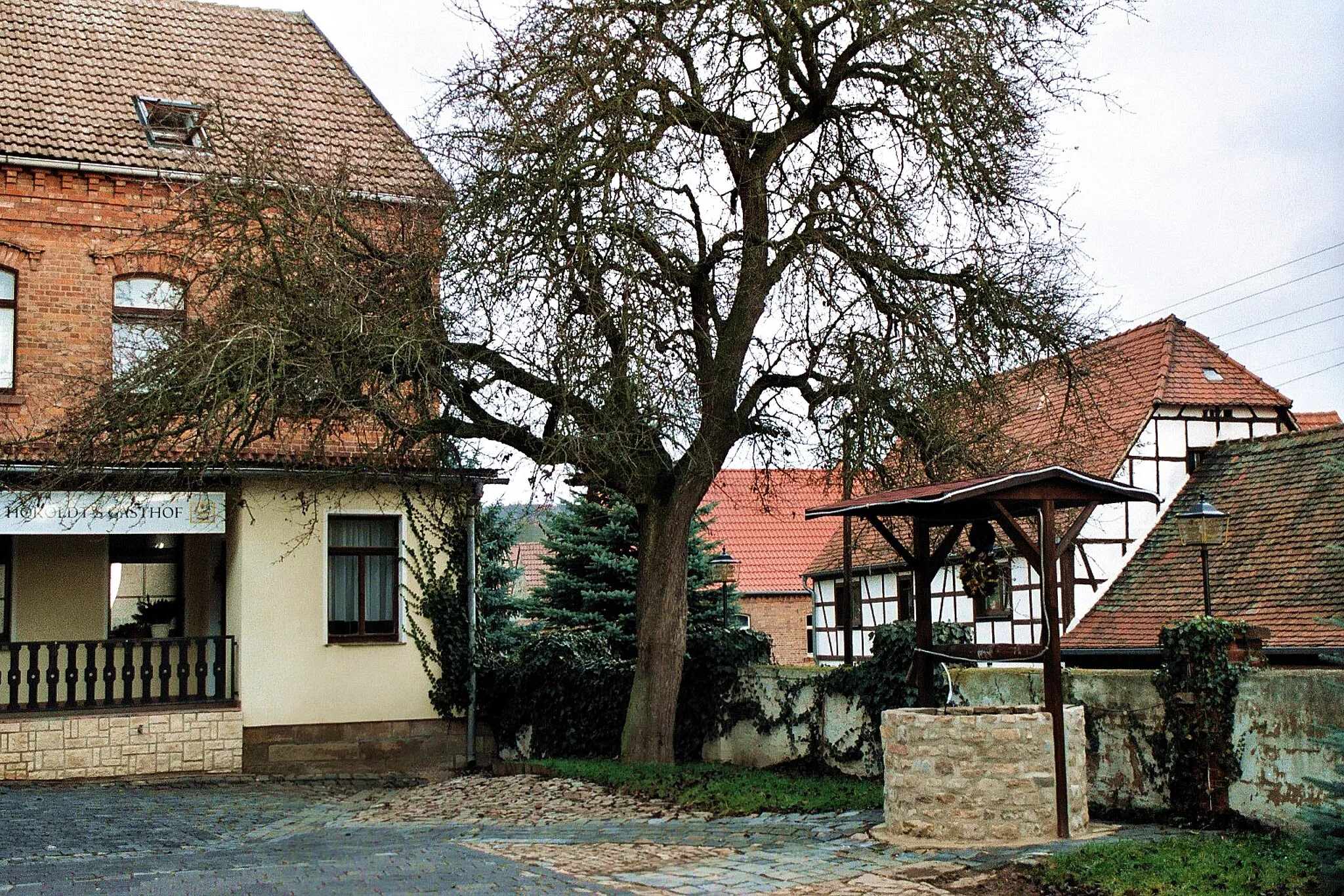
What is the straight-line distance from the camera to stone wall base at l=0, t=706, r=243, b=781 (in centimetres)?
1656

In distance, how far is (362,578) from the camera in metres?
19.2

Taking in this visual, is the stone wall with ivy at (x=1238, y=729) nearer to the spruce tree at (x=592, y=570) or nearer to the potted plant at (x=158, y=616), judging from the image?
the spruce tree at (x=592, y=570)

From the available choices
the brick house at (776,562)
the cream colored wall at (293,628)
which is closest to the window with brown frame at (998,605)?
the cream colored wall at (293,628)

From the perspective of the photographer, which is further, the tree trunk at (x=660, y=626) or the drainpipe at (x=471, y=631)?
the drainpipe at (x=471, y=631)

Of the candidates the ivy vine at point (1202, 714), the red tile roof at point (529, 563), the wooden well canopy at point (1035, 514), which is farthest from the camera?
the red tile roof at point (529, 563)

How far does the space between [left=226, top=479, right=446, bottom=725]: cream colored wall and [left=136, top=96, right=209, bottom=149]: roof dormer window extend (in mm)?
5388

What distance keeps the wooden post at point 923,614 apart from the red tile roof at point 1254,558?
9.90 m

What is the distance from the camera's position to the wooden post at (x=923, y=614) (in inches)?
464

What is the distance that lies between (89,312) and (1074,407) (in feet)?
43.0

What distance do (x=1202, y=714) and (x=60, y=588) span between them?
49.0 feet

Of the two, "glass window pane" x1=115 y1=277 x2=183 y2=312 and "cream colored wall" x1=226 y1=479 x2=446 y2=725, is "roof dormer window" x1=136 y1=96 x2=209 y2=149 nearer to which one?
"glass window pane" x1=115 y1=277 x2=183 y2=312

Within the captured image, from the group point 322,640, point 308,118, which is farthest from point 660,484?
point 308,118

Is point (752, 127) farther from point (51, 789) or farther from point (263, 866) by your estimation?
point (51, 789)

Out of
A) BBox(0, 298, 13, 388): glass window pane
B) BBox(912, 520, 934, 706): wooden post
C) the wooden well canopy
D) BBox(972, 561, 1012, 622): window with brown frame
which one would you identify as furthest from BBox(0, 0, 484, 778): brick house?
BBox(972, 561, 1012, 622): window with brown frame
